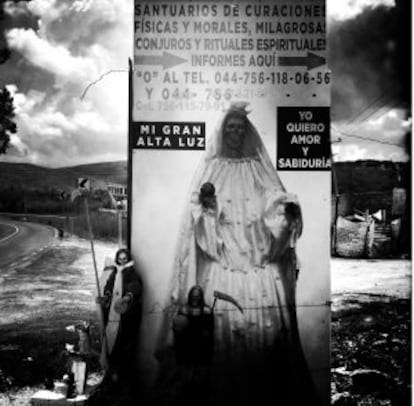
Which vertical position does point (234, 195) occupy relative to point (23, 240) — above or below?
above

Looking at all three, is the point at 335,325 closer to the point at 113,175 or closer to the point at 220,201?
the point at 220,201

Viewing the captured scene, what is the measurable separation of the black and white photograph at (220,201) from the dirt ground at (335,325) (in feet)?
0.04

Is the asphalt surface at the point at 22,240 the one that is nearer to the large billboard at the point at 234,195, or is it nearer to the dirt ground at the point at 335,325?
the dirt ground at the point at 335,325

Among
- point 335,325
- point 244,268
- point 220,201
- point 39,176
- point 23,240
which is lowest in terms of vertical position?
point 335,325

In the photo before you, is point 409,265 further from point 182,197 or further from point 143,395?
point 143,395

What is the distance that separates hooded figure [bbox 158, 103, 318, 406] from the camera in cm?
307

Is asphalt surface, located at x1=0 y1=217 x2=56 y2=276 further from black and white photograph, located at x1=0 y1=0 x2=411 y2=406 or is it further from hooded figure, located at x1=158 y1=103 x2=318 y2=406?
hooded figure, located at x1=158 y1=103 x2=318 y2=406

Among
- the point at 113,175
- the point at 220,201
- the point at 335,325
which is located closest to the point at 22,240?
the point at 113,175

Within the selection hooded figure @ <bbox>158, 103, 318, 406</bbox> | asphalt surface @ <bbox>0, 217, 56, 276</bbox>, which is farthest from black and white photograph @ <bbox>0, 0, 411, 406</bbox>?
asphalt surface @ <bbox>0, 217, 56, 276</bbox>

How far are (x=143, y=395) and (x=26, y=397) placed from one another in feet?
2.36

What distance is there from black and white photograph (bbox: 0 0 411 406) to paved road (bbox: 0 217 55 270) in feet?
0.39

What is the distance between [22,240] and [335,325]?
83.4 inches

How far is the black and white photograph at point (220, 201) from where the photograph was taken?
3.06m

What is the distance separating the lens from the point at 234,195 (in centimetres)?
310
